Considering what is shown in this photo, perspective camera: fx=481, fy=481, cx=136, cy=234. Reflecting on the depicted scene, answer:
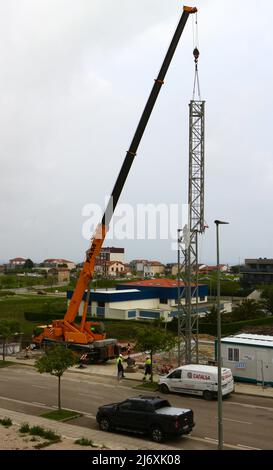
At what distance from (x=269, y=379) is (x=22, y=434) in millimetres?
14338

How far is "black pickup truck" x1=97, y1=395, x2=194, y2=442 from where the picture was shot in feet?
53.5

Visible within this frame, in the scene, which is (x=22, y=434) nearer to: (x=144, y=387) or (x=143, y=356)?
(x=144, y=387)

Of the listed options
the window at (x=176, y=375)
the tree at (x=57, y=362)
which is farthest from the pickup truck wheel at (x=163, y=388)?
the tree at (x=57, y=362)

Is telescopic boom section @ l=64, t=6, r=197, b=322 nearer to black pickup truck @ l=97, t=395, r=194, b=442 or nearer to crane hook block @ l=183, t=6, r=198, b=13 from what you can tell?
crane hook block @ l=183, t=6, r=198, b=13

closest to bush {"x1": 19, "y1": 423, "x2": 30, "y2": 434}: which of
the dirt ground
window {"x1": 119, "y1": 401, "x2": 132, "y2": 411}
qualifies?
the dirt ground

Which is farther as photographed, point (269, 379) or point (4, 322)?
point (4, 322)

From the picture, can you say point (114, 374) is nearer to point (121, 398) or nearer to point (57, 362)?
point (121, 398)

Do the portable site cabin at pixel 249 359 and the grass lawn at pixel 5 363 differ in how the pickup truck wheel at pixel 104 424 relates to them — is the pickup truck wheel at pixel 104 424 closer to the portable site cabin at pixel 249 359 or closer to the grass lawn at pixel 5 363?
the portable site cabin at pixel 249 359

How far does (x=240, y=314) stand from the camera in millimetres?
50750

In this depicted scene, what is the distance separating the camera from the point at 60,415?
19.6 metres

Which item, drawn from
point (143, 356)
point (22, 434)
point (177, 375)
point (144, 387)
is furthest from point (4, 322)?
point (22, 434)

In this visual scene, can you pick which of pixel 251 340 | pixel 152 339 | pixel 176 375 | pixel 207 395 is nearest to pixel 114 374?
pixel 152 339

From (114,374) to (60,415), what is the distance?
9614 millimetres
